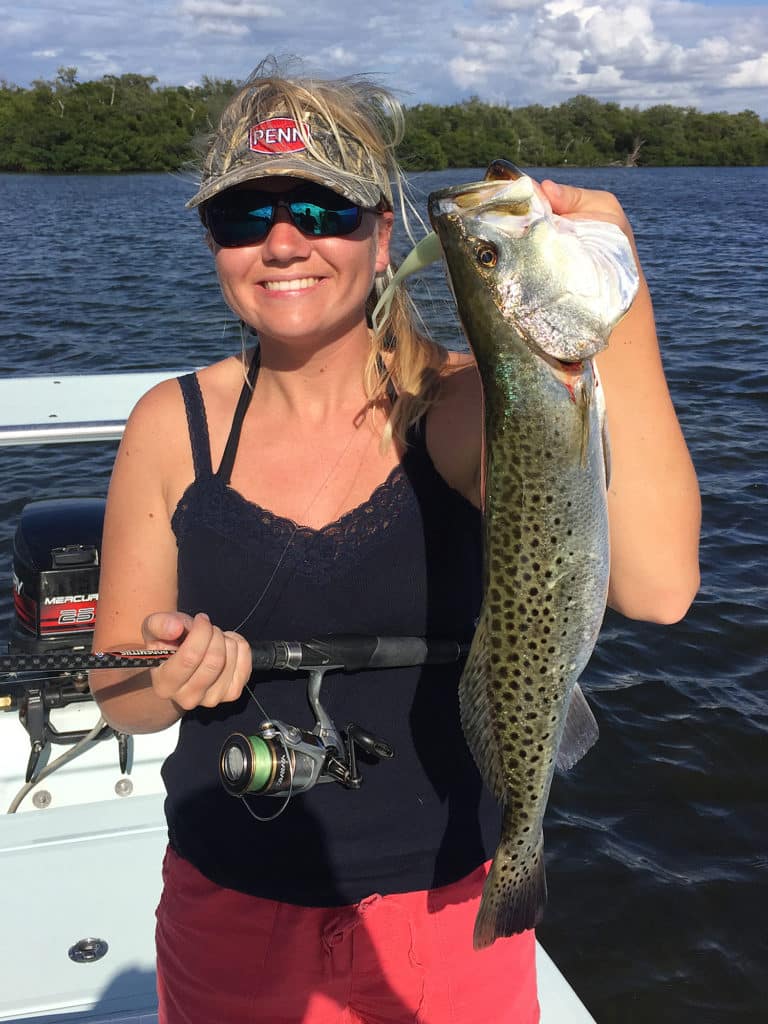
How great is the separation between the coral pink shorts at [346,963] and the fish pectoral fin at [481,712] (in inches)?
13.2

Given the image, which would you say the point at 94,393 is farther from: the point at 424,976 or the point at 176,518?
the point at 424,976

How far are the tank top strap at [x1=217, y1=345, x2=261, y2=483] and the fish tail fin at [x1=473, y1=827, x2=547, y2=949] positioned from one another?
41.6 inches

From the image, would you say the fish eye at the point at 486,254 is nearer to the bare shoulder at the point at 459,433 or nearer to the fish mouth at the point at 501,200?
the fish mouth at the point at 501,200

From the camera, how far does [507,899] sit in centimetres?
210

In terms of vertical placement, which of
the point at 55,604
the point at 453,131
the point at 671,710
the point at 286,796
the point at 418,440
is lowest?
the point at 671,710

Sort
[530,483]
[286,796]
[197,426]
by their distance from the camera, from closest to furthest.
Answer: [530,483], [286,796], [197,426]

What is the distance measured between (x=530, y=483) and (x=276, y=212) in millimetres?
927

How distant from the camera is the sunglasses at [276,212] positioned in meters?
2.31

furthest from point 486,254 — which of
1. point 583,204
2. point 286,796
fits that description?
point 286,796

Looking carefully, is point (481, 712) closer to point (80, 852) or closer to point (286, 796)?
point (286, 796)

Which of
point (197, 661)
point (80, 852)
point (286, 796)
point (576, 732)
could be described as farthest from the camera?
point (80, 852)

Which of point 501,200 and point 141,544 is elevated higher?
point 501,200

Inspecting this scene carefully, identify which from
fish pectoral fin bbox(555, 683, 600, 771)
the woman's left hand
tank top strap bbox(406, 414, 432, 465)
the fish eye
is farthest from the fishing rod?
the woman's left hand

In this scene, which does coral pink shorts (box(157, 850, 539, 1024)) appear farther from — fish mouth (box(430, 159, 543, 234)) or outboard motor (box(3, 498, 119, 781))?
outboard motor (box(3, 498, 119, 781))
